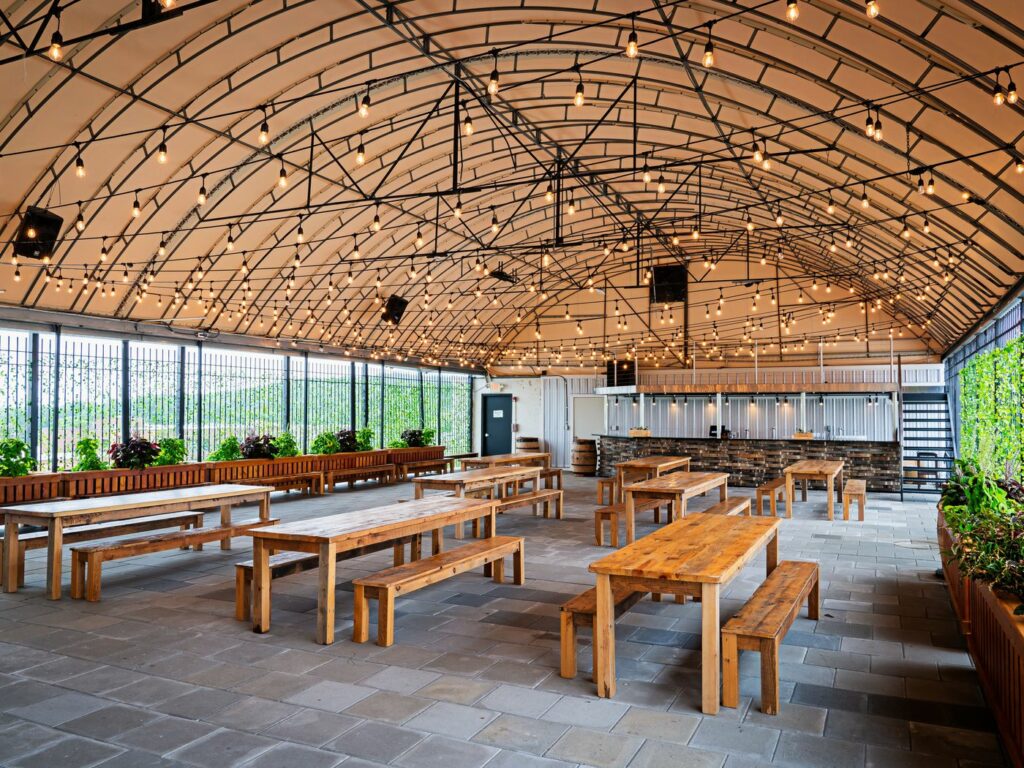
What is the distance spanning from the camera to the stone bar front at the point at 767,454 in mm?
15102

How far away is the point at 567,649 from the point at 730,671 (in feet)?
3.16

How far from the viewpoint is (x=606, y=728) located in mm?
3758

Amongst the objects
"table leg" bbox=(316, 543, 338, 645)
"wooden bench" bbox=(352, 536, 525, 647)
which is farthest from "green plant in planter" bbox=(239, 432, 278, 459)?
"table leg" bbox=(316, 543, 338, 645)

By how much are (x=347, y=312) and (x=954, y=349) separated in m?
15.5

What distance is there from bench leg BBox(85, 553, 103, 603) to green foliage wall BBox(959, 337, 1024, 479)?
757 centimetres

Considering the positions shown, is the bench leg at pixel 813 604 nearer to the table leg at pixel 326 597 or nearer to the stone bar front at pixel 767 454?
the table leg at pixel 326 597

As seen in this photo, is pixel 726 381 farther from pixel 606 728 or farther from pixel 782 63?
pixel 606 728

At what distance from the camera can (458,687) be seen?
4.36m

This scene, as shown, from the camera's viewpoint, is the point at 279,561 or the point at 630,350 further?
the point at 630,350

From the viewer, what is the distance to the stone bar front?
49.5 ft

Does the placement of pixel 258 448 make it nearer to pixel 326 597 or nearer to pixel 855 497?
pixel 326 597

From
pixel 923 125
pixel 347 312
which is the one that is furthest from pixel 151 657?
pixel 347 312

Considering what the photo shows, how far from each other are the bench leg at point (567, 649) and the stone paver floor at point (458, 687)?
0.28 ft

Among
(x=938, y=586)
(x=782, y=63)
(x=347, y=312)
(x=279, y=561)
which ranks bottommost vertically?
(x=938, y=586)
